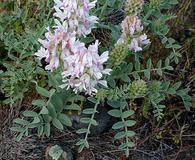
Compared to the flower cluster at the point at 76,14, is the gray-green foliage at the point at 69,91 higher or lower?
lower

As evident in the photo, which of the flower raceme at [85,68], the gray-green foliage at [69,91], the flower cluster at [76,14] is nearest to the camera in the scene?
the flower raceme at [85,68]

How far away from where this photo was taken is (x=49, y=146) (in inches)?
98.1

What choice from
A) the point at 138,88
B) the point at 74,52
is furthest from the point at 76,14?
the point at 138,88

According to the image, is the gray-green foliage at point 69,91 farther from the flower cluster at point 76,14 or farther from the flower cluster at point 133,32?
the flower cluster at point 76,14

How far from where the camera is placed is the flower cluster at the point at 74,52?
203 cm

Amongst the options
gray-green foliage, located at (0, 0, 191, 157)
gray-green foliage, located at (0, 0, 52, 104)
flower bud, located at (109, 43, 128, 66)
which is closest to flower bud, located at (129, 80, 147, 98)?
gray-green foliage, located at (0, 0, 191, 157)

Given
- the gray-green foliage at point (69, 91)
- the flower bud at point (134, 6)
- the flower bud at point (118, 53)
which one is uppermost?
the flower bud at point (134, 6)

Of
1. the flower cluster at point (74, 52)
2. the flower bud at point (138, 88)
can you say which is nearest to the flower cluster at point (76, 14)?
the flower cluster at point (74, 52)

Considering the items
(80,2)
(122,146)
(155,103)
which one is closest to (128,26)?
(80,2)

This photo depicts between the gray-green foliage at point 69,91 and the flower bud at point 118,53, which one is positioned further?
the gray-green foliage at point 69,91

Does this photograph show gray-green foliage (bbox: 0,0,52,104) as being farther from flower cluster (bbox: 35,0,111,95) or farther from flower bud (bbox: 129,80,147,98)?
flower bud (bbox: 129,80,147,98)

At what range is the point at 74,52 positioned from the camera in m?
2.04

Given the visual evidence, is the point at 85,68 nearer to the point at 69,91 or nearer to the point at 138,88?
the point at 138,88

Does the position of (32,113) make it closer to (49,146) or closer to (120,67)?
(49,146)
